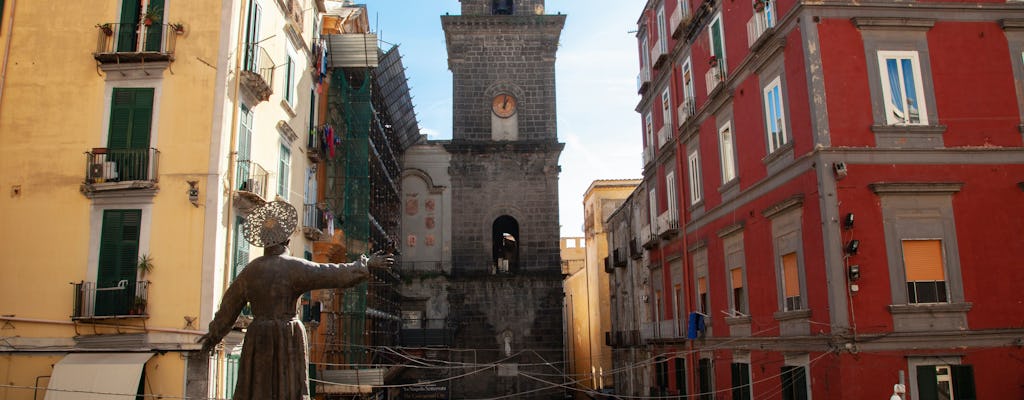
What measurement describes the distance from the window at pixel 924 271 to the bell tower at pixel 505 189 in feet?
69.9

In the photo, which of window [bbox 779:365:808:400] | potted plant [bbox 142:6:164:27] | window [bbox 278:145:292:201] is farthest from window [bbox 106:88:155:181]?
window [bbox 779:365:808:400]

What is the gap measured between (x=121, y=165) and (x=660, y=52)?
→ 46.7 feet

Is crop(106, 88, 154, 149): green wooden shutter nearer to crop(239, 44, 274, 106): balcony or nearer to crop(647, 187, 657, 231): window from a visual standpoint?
crop(239, 44, 274, 106): balcony

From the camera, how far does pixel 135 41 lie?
53.4 ft

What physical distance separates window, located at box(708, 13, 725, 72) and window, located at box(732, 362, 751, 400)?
6.44 m

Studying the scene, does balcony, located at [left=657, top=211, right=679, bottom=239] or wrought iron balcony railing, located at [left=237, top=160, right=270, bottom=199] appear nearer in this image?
wrought iron balcony railing, located at [left=237, top=160, right=270, bottom=199]

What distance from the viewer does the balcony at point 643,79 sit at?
986 inches

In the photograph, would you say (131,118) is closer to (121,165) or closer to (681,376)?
(121,165)

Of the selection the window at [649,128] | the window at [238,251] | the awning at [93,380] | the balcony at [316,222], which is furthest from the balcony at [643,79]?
the awning at [93,380]

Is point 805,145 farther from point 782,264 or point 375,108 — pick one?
point 375,108

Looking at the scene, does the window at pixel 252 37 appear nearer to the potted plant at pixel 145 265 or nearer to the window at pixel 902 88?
the potted plant at pixel 145 265

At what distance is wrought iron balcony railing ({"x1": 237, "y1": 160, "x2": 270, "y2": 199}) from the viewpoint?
656 inches

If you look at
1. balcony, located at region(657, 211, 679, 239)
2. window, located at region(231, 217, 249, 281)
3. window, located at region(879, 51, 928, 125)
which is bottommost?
window, located at region(231, 217, 249, 281)

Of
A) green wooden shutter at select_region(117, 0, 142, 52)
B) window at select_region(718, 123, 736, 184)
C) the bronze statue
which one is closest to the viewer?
the bronze statue
